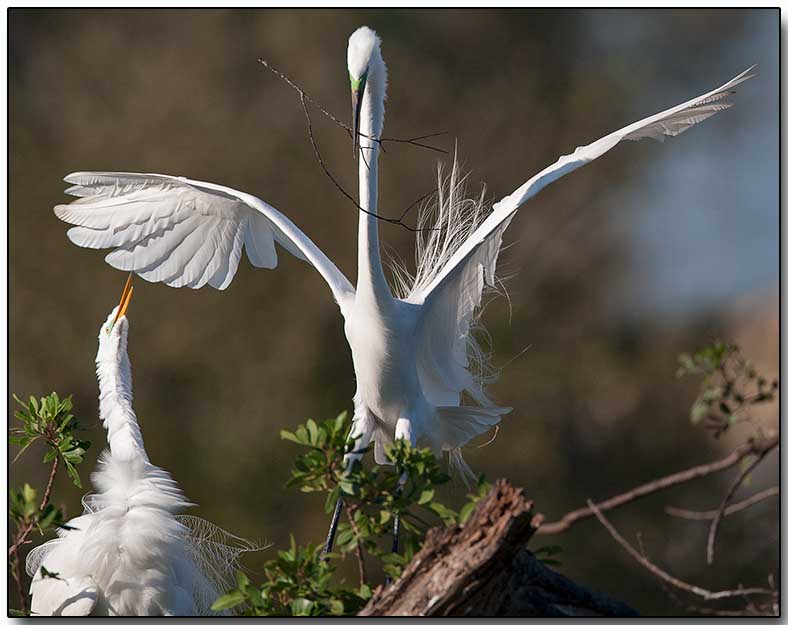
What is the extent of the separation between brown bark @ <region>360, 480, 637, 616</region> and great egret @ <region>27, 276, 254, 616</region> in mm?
637

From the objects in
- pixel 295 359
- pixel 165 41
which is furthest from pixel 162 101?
pixel 295 359

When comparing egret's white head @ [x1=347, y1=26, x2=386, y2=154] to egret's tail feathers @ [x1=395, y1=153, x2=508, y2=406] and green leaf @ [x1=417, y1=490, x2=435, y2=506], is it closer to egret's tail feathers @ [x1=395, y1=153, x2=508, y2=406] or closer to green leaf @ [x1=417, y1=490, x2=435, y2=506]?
egret's tail feathers @ [x1=395, y1=153, x2=508, y2=406]

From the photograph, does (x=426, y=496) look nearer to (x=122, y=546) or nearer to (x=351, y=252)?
(x=122, y=546)

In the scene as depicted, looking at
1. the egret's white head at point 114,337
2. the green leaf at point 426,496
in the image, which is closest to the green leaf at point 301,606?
the green leaf at point 426,496

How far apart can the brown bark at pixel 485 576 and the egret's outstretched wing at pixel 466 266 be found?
2.81 feet

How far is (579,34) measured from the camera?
5.10 m

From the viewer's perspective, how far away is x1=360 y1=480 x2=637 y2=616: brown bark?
1.82 m

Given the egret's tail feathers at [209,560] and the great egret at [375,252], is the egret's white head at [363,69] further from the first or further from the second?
the egret's tail feathers at [209,560]

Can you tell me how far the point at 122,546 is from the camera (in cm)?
243

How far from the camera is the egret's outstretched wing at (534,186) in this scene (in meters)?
2.68

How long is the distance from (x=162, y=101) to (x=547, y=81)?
1.96 meters

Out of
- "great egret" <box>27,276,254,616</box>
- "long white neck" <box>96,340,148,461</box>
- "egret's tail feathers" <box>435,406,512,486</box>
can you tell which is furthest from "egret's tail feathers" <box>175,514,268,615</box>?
"egret's tail feathers" <box>435,406,512,486</box>

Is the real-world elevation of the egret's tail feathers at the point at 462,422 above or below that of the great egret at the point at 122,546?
above

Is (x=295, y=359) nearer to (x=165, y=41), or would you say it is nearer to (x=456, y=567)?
(x=165, y=41)
